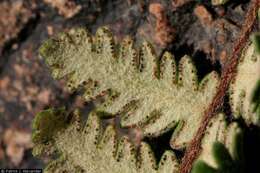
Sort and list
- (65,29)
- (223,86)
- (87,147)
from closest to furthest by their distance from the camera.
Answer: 1. (223,86)
2. (87,147)
3. (65,29)

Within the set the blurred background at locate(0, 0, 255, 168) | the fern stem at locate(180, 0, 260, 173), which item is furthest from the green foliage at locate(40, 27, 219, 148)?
the blurred background at locate(0, 0, 255, 168)

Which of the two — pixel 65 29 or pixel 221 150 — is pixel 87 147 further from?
pixel 65 29

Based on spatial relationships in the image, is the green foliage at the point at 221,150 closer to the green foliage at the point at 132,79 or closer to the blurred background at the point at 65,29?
the green foliage at the point at 132,79

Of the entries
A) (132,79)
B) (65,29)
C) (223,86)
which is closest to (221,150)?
(223,86)

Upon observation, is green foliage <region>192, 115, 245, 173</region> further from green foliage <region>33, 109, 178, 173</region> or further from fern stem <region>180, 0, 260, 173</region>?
green foliage <region>33, 109, 178, 173</region>

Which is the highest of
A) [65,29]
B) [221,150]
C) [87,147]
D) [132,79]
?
[65,29]

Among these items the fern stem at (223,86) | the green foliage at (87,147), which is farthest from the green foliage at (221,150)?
the green foliage at (87,147)
